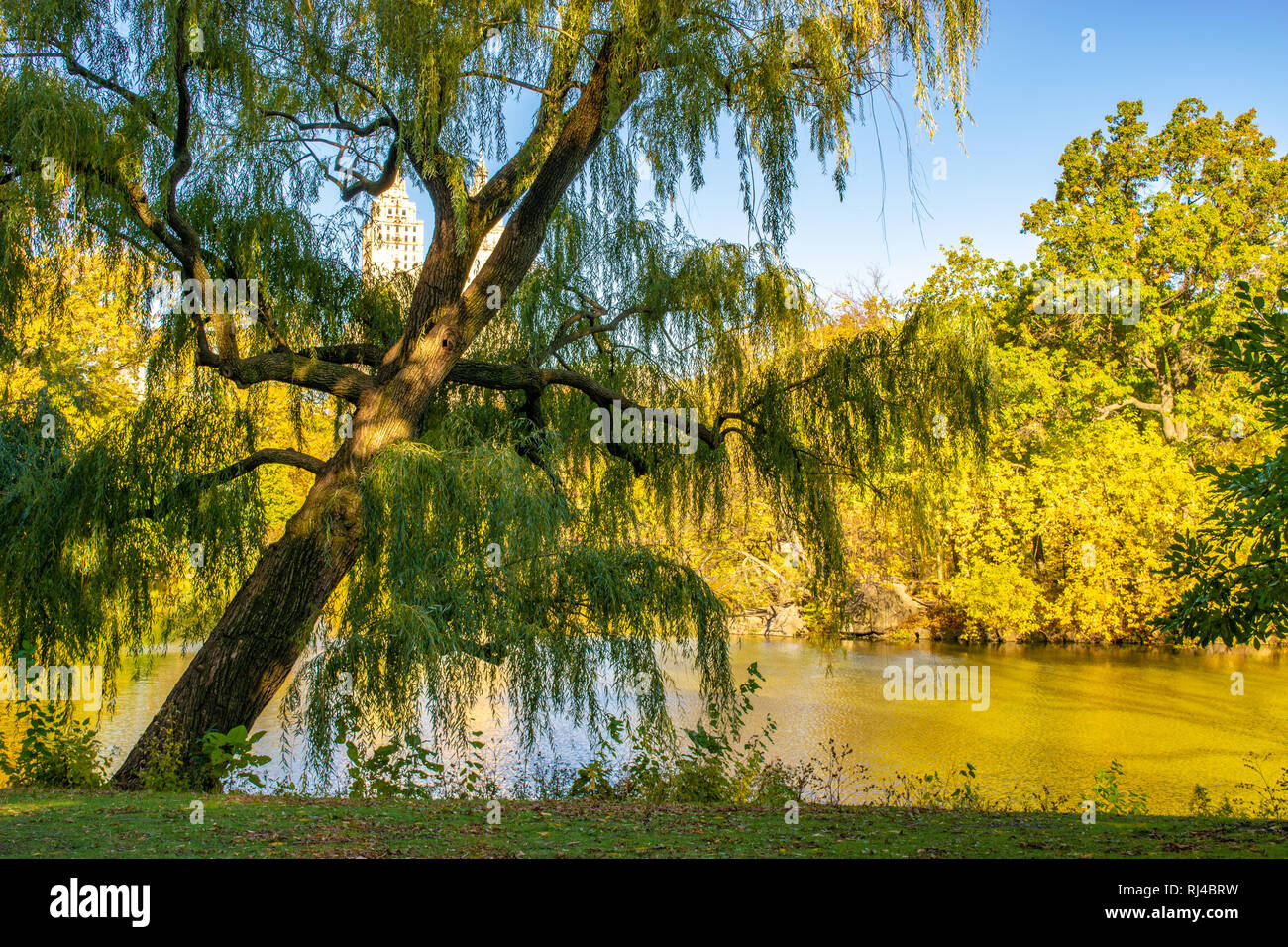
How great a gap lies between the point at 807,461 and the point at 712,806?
279 cm

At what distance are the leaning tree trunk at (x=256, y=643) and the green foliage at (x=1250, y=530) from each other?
193 inches

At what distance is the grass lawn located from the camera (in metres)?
4.09


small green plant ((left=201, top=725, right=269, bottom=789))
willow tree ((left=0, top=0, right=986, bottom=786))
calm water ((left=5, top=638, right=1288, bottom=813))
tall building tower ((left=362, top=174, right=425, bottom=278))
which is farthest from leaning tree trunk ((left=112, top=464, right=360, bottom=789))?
tall building tower ((left=362, top=174, right=425, bottom=278))

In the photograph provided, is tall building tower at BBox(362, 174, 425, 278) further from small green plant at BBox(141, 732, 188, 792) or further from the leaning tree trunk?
small green plant at BBox(141, 732, 188, 792)

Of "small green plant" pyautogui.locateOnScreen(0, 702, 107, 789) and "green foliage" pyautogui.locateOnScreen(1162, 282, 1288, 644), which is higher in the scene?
"green foliage" pyautogui.locateOnScreen(1162, 282, 1288, 644)

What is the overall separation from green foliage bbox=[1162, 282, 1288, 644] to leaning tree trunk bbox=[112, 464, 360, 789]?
490 cm

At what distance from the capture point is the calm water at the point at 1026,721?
10.3m

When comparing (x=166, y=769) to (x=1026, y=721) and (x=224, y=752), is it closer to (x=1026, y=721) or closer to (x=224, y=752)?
(x=224, y=752)

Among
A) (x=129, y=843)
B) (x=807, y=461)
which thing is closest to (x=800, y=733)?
(x=807, y=461)

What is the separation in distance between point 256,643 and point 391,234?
3604mm

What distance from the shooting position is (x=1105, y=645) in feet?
66.5

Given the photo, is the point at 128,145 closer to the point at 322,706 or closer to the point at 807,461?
the point at 322,706

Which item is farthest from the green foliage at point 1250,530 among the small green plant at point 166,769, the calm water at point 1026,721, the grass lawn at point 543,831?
the small green plant at point 166,769

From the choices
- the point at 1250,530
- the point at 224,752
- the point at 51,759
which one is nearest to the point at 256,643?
the point at 224,752
